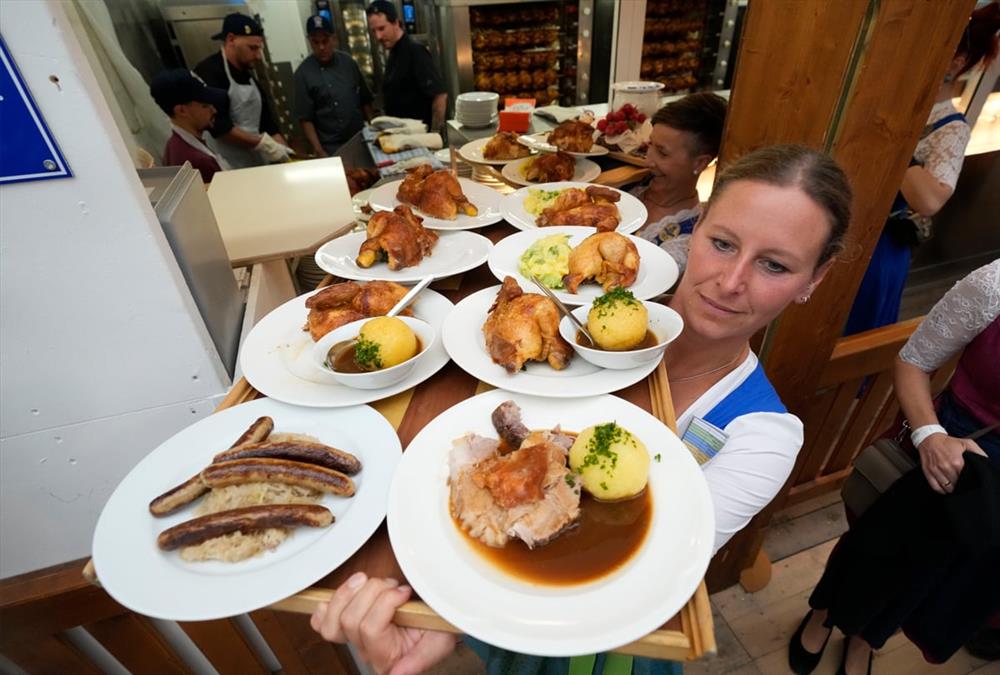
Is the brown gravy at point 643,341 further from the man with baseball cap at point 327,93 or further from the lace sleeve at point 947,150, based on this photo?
the man with baseball cap at point 327,93

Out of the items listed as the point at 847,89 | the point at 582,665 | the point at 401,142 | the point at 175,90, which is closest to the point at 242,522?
the point at 582,665

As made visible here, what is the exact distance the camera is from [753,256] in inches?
56.9

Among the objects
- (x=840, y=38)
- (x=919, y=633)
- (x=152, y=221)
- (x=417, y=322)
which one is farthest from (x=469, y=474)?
(x=919, y=633)

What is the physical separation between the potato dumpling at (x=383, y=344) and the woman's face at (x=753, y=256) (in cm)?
98

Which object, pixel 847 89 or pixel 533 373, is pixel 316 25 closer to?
pixel 847 89

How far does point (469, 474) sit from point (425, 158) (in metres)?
3.06

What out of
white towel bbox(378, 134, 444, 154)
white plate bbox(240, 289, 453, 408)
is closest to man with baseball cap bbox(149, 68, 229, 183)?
white towel bbox(378, 134, 444, 154)

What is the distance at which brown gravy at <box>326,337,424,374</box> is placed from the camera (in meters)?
1.39

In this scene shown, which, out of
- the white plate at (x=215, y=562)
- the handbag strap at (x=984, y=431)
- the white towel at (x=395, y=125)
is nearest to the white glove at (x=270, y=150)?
the white towel at (x=395, y=125)

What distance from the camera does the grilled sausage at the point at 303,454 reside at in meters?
1.13

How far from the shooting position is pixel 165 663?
2115 millimetres

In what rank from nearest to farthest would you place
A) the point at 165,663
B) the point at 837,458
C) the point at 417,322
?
the point at 417,322 → the point at 165,663 → the point at 837,458

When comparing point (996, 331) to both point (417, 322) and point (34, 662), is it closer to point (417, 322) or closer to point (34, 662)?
point (417, 322)

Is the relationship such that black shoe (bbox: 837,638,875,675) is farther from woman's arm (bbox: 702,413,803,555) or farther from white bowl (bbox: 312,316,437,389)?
white bowl (bbox: 312,316,437,389)
